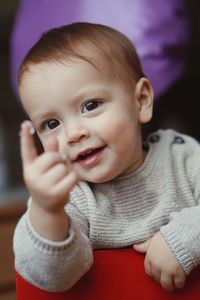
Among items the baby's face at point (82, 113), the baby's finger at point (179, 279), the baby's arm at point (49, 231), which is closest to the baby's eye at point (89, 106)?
the baby's face at point (82, 113)

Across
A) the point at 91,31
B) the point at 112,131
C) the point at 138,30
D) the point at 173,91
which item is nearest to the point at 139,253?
the point at 112,131

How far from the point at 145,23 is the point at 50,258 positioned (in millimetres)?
805

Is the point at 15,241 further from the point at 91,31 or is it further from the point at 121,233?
the point at 91,31

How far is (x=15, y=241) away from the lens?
55 cm

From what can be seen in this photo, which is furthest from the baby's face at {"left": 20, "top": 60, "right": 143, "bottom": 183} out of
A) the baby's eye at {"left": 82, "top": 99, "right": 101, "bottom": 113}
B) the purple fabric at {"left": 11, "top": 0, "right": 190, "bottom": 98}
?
the purple fabric at {"left": 11, "top": 0, "right": 190, "bottom": 98}

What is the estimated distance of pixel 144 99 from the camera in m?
0.70

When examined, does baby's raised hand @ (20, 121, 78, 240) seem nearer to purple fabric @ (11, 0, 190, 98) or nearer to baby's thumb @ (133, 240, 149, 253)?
baby's thumb @ (133, 240, 149, 253)

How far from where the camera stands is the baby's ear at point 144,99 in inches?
27.0

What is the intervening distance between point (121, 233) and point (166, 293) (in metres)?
0.09

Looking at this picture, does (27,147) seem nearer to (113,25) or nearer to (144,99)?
(144,99)

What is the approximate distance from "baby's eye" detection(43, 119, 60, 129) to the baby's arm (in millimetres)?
110

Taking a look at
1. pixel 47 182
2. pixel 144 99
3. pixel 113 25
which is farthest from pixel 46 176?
pixel 113 25

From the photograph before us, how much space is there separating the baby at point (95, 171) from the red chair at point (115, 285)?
0.6 inches

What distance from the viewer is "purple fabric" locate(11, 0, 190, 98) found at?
1180 mm
